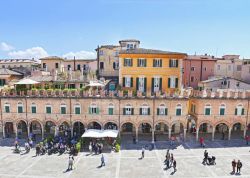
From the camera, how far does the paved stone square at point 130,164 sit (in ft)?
74.7

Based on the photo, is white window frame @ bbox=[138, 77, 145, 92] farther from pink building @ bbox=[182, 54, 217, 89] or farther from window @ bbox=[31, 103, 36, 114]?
pink building @ bbox=[182, 54, 217, 89]

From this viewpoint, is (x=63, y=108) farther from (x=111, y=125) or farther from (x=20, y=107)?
(x=111, y=125)

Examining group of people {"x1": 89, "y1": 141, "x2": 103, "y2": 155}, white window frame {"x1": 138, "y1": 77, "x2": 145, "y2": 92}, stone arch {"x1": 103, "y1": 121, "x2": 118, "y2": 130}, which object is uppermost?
white window frame {"x1": 138, "y1": 77, "x2": 145, "y2": 92}

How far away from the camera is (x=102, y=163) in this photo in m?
24.7

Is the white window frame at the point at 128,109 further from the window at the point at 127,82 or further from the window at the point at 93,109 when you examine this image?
the window at the point at 127,82

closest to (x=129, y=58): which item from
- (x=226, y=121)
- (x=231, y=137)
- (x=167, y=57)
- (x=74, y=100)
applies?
(x=167, y=57)

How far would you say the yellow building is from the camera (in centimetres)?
3478

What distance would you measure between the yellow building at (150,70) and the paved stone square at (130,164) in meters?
9.20

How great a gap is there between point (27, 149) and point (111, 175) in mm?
12113

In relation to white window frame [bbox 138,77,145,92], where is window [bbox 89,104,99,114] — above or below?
below

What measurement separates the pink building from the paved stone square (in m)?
23.5

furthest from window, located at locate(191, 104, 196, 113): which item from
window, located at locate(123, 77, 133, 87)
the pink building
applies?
the pink building

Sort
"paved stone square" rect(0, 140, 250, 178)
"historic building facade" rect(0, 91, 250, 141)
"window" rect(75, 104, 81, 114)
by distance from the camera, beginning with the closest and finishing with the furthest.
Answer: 1. "paved stone square" rect(0, 140, 250, 178)
2. "historic building facade" rect(0, 91, 250, 141)
3. "window" rect(75, 104, 81, 114)

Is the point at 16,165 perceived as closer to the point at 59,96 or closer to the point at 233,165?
the point at 59,96
